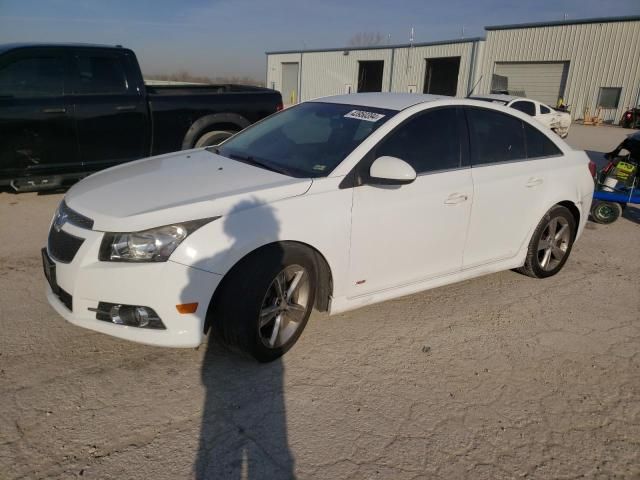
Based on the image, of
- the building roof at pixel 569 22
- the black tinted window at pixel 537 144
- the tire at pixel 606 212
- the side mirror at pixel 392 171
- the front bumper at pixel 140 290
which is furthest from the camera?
the building roof at pixel 569 22

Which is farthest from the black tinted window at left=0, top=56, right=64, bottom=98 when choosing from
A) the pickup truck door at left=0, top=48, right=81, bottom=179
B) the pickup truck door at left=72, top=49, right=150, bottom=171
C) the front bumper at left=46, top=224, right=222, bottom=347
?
the front bumper at left=46, top=224, right=222, bottom=347

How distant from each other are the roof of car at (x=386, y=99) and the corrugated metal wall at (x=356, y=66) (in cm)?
3055

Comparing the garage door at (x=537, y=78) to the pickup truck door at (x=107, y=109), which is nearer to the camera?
the pickup truck door at (x=107, y=109)

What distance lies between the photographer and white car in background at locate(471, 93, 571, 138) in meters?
14.9

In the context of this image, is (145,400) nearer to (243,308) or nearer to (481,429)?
(243,308)

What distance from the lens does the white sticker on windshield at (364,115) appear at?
12.3ft

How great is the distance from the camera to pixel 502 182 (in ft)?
13.6

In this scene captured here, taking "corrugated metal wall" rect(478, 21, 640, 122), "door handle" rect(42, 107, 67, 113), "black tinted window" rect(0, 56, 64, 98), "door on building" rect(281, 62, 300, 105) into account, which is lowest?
"door on building" rect(281, 62, 300, 105)

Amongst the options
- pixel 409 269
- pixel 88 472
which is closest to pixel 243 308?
pixel 88 472

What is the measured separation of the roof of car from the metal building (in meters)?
28.8

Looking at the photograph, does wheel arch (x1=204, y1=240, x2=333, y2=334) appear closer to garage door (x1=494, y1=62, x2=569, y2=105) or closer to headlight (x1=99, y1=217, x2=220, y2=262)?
headlight (x1=99, y1=217, x2=220, y2=262)

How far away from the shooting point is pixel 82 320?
2951 millimetres

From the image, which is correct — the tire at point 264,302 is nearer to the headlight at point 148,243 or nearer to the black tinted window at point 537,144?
the headlight at point 148,243

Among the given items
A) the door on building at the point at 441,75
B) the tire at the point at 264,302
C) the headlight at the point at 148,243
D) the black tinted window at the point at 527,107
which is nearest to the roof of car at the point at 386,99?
the tire at the point at 264,302
